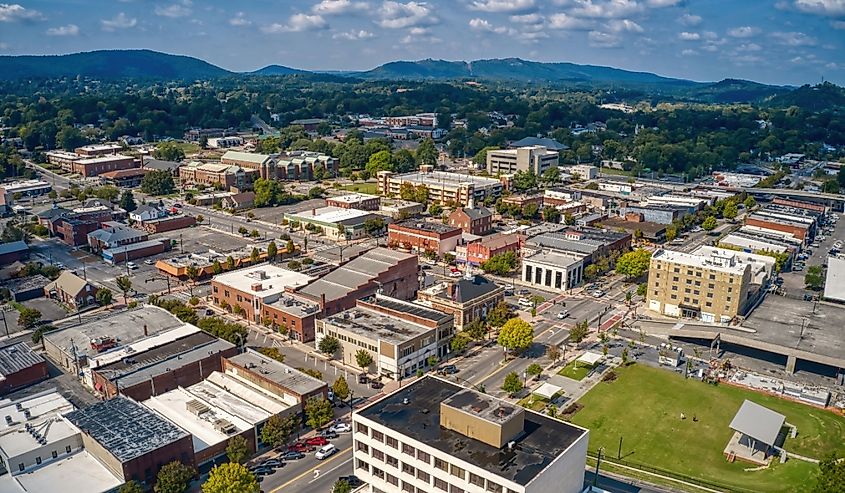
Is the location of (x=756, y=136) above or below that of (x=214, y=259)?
above

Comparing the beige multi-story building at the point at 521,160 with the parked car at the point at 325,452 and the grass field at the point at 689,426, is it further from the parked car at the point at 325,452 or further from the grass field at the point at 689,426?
the parked car at the point at 325,452

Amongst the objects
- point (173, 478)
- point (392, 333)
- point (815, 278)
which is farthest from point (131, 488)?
point (815, 278)

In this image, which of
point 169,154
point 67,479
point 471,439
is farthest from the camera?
point 169,154

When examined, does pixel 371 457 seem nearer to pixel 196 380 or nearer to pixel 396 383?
pixel 396 383

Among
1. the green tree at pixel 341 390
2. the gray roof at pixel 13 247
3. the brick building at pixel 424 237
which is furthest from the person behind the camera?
the brick building at pixel 424 237

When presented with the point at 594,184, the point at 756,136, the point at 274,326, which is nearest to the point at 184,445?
the point at 274,326

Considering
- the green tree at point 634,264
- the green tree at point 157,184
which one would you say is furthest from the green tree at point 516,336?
the green tree at point 157,184

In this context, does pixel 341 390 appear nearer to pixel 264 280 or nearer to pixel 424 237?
pixel 264 280
